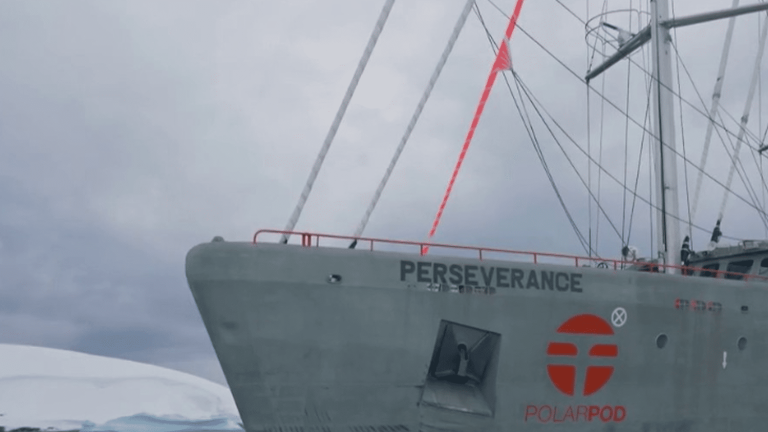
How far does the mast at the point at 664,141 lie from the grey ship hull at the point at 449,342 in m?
4.30

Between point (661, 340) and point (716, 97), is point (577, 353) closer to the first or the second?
point (661, 340)

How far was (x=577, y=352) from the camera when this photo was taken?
1355cm

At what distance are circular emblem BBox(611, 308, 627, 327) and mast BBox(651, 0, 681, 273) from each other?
6.48 meters

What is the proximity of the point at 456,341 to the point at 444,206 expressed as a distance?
4135 millimetres

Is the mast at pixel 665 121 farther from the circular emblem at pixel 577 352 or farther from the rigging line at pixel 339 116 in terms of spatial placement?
the rigging line at pixel 339 116

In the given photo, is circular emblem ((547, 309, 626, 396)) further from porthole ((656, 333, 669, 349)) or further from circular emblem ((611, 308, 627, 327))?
porthole ((656, 333, 669, 349))

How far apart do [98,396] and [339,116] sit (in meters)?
21.0

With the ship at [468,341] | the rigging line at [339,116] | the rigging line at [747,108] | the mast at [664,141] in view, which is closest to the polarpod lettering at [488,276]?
the ship at [468,341]

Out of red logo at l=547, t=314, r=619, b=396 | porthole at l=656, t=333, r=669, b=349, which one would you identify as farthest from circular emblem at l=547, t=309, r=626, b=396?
porthole at l=656, t=333, r=669, b=349

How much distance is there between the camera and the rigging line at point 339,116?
486 inches

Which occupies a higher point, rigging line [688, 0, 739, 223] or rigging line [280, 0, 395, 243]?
rigging line [688, 0, 739, 223]

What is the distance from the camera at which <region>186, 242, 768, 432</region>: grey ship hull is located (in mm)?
11555

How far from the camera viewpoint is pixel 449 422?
1254 centimetres

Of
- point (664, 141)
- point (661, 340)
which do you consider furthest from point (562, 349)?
point (664, 141)
